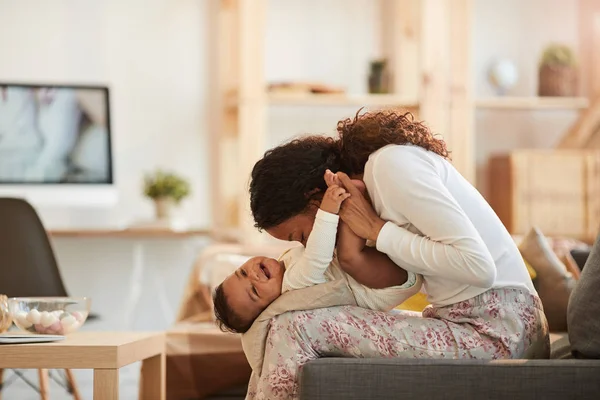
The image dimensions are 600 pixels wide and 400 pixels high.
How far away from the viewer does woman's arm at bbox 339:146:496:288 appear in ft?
6.41

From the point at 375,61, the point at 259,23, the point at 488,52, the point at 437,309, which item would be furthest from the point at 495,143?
the point at 437,309

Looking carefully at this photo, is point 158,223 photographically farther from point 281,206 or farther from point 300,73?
point 281,206

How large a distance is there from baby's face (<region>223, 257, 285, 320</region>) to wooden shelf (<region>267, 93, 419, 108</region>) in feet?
10.2

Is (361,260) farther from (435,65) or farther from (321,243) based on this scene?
(435,65)

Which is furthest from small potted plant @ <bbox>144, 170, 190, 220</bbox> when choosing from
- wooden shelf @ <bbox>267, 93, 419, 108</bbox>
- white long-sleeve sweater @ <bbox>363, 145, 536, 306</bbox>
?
white long-sleeve sweater @ <bbox>363, 145, 536, 306</bbox>

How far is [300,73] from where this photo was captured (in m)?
5.70

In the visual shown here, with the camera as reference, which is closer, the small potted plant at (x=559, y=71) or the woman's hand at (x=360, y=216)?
the woman's hand at (x=360, y=216)

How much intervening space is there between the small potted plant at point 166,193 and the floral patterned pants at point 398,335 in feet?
10.5

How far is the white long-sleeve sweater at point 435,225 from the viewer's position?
196cm

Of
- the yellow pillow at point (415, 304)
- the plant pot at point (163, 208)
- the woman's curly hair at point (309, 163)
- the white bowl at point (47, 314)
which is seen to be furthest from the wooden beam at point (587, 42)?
the woman's curly hair at point (309, 163)

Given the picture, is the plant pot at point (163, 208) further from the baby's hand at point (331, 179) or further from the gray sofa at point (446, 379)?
the gray sofa at point (446, 379)

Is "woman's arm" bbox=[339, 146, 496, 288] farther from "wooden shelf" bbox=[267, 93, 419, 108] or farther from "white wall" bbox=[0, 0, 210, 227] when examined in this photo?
"white wall" bbox=[0, 0, 210, 227]

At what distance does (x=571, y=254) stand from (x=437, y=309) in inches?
71.6

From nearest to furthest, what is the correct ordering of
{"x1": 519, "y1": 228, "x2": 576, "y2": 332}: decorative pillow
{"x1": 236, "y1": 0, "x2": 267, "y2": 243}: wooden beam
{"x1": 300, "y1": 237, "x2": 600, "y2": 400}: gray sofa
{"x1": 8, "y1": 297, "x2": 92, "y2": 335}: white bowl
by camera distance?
{"x1": 300, "y1": 237, "x2": 600, "y2": 400}: gray sofa
{"x1": 8, "y1": 297, "x2": 92, "y2": 335}: white bowl
{"x1": 519, "y1": 228, "x2": 576, "y2": 332}: decorative pillow
{"x1": 236, "y1": 0, "x2": 267, "y2": 243}: wooden beam
